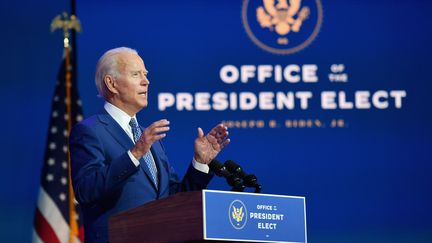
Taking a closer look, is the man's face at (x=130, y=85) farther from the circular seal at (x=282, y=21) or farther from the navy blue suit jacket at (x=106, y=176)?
the circular seal at (x=282, y=21)

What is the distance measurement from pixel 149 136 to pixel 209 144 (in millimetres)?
448

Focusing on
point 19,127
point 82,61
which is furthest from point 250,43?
point 19,127

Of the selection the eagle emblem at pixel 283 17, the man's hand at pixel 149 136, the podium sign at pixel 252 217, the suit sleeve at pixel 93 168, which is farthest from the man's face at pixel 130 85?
the eagle emblem at pixel 283 17

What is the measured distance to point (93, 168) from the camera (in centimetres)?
410

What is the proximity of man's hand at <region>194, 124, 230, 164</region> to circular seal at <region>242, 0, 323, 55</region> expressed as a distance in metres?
3.73

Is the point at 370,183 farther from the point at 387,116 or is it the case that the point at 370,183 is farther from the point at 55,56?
the point at 55,56

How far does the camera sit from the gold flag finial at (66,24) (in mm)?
7957

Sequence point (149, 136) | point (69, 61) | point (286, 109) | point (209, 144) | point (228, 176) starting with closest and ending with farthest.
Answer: point (149, 136) → point (228, 176) → point (209, 144) → point (286, 109) → point (69, 61)

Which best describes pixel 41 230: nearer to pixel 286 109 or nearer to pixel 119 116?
pixel 286 109

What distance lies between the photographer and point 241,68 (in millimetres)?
7855

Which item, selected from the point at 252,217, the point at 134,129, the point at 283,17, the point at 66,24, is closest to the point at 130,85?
the point at 134,129

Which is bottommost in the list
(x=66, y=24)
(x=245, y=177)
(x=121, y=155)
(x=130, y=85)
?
(x=245, y=177)

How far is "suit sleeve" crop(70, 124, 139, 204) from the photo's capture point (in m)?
3.99

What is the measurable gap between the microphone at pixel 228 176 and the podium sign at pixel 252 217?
0.67ft
